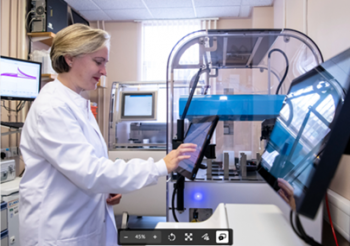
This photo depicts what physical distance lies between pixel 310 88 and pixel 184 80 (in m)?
0.64

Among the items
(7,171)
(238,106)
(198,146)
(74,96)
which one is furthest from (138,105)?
(198,146)

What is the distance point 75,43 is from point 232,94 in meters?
0.64

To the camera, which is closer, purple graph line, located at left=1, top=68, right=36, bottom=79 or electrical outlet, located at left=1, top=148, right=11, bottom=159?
purple graph line, located at left=1, top=68, right=36, bottom=79

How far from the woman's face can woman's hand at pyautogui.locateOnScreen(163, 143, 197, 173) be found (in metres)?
0.44

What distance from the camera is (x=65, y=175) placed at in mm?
831

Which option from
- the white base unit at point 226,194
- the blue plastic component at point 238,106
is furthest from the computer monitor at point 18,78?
the white base unit at point 226,194

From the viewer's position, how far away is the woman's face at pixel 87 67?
93 centimetres

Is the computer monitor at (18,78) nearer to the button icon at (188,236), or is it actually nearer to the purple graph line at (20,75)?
the purple graph line at (20,75)

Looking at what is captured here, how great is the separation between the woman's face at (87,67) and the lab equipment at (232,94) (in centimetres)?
28

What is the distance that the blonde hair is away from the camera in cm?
90

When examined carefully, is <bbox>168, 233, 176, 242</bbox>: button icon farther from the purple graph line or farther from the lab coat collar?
the purple graph line

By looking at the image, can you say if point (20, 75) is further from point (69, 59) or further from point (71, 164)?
point (71, 164)

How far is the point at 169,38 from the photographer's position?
3.70 metres

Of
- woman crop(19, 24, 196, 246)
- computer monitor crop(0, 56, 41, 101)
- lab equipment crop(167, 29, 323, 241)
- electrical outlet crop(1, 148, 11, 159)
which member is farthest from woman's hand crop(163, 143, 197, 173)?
electrical outlet crop(1, 148, 11, 159)
